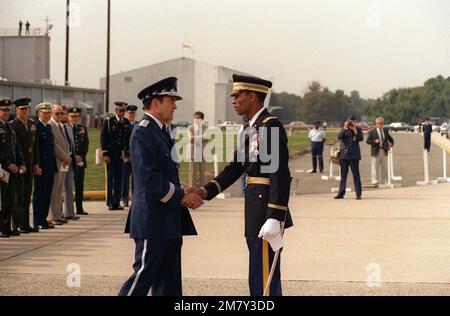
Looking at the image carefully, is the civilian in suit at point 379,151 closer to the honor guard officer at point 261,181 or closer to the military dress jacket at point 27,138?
the military dress jacket at point 27,138

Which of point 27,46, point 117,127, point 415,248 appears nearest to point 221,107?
point 27,46

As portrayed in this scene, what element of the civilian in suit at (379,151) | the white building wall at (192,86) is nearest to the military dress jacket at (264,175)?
the civilian in suit at (379,151)

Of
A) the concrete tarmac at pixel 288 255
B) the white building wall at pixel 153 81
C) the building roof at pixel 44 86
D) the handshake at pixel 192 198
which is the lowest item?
the concrete tarmac at pixel 288 255

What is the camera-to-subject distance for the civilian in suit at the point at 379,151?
23.3 meters

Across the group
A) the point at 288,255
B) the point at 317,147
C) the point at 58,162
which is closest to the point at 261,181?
the point at 288,255

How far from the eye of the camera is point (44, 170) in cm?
1398

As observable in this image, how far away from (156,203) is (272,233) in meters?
0.81

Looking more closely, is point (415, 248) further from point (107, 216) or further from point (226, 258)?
point (107, 216)

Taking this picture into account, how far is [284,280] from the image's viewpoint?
9102mm

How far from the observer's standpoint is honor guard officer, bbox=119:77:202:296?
6.45 meters

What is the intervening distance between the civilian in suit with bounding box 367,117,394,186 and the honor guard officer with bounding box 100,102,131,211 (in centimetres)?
820

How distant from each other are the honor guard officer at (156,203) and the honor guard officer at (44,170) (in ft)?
23.8
